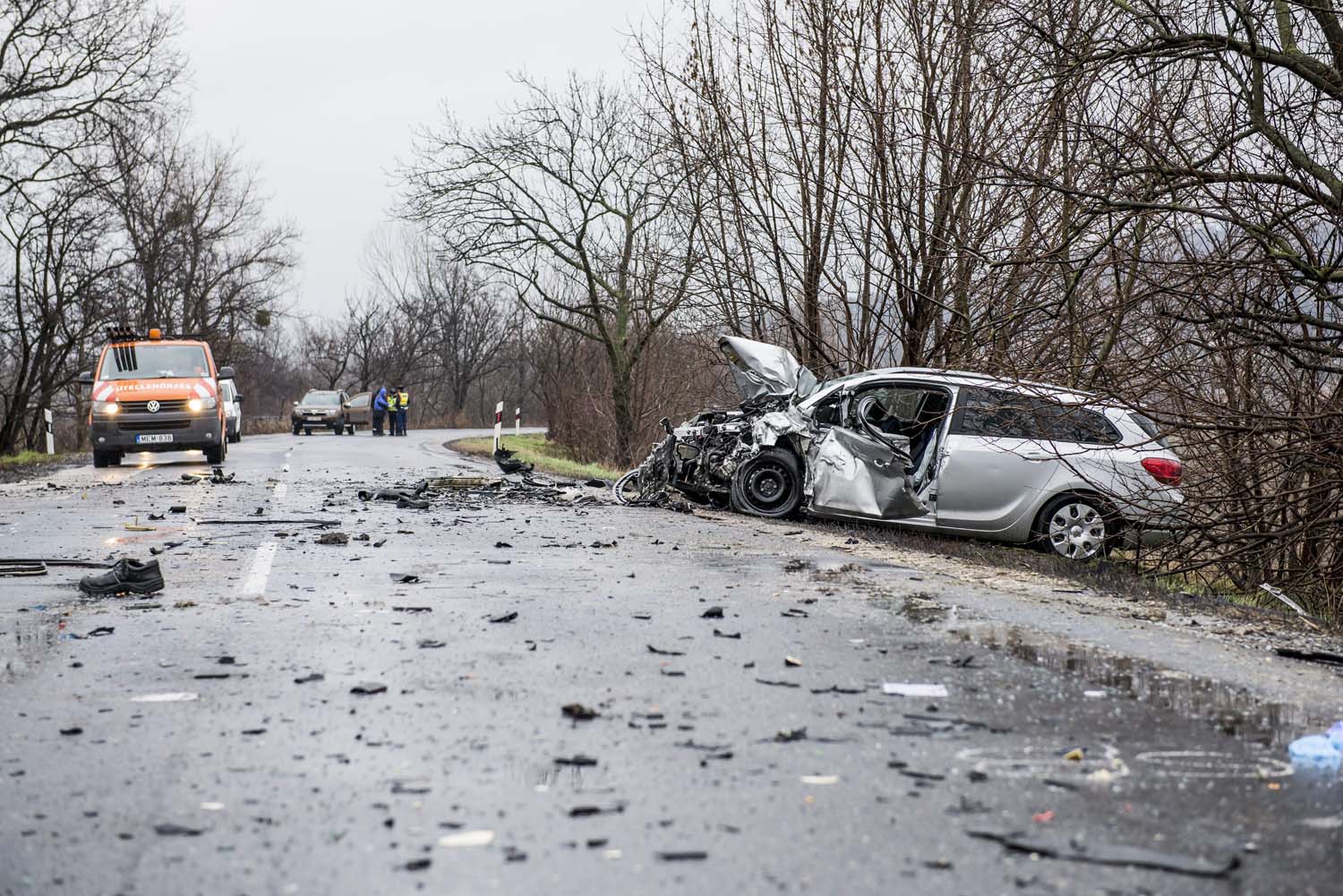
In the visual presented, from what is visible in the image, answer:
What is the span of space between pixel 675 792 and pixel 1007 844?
1.00 metres

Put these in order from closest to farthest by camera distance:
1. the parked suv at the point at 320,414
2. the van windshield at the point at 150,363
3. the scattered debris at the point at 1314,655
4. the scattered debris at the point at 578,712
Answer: the scattered debris at the point at 578,712, the scattered debris at the point at 1314,655, the van windshield at the point at 150,363, the parked suv at the point at 320,414

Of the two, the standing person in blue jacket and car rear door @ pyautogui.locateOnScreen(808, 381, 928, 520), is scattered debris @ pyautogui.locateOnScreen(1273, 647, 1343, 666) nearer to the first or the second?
car rear door @ pyautogui.locateOnScreen(808, 381, 928, 520)

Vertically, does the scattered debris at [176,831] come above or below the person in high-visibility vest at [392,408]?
below

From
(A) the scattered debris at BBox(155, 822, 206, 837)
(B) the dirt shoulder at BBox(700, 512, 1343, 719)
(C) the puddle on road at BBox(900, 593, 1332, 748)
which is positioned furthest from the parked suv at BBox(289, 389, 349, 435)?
(A) the scattered debris at BBox(155, 822, 206, 837)

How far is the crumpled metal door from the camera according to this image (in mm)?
11914

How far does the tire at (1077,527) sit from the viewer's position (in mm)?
10836

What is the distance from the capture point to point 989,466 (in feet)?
36.8

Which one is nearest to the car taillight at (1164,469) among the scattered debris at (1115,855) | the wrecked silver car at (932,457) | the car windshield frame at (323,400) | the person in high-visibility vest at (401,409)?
the wrecked silver car at (932,457)

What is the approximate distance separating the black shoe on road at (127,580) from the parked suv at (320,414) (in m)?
40.9

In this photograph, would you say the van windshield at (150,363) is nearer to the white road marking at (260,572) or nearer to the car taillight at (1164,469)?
the white road marking at (260,572)

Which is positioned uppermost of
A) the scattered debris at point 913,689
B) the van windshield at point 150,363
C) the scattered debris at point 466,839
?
the van windshield at point 150,363

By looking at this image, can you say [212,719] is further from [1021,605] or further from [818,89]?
[818,89]

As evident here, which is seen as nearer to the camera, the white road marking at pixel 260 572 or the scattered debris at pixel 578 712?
the scattered debris at pixel 578 712

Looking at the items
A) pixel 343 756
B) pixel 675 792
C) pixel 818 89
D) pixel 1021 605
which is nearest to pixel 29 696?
pixel 343 756
